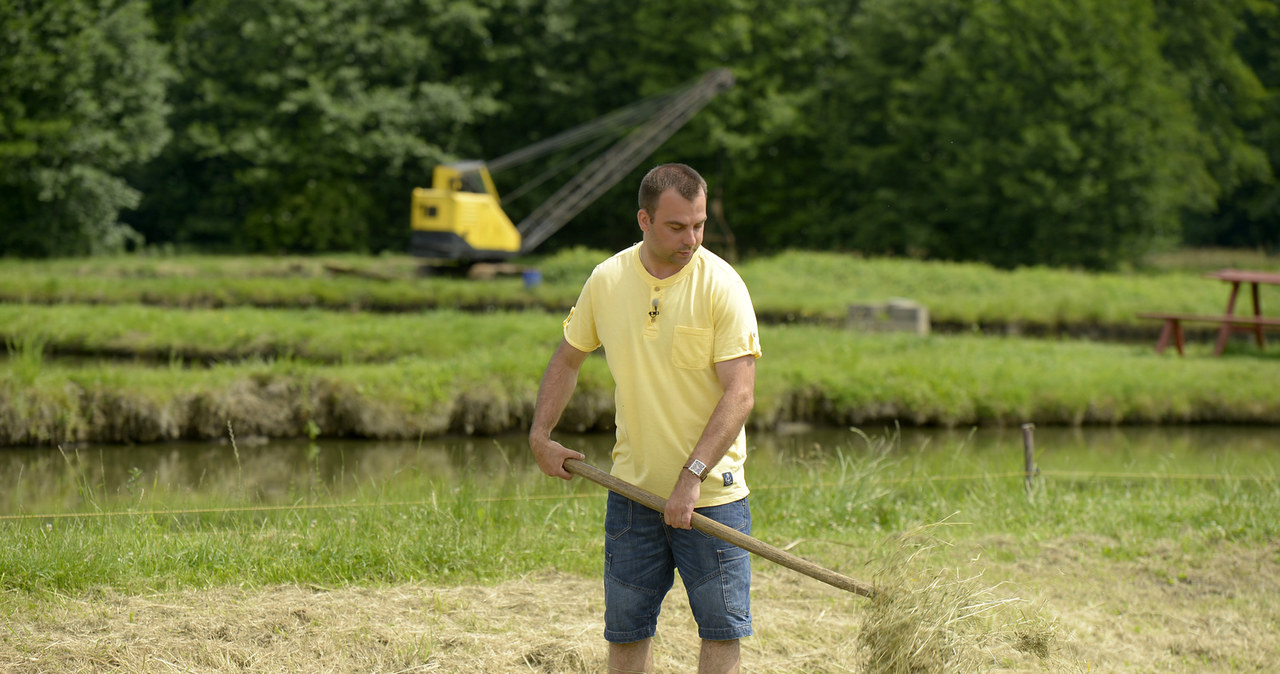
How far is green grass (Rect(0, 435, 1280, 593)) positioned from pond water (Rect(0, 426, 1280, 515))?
1.19 ft

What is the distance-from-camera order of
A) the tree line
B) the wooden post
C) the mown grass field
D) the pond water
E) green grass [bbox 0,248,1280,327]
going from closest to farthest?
the mown grass field → the wooden post → the pond water → green grass [bbox 0,248,1280,327] → the tree line

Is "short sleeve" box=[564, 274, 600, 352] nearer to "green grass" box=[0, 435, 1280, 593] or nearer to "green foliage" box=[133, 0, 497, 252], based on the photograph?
"green grass" box=[0, 435, 1280, 593]

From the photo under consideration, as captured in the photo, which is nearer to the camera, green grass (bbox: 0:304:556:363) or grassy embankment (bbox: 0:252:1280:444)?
grassy embankment (bbox: 0:252:1280:444)

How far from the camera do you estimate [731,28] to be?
3478 cm

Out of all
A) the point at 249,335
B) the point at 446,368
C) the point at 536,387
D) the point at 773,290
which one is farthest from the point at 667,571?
the point at 773,290

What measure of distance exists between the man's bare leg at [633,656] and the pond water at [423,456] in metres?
3.71

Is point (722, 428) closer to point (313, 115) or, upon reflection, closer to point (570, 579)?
point (570, 579)

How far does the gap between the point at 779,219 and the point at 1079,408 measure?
25422mm

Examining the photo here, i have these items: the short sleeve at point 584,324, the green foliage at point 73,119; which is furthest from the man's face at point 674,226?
the green foliage at point 73,119

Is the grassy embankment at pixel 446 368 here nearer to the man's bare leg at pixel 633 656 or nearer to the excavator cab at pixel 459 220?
the excavator cab at pixel 459 220

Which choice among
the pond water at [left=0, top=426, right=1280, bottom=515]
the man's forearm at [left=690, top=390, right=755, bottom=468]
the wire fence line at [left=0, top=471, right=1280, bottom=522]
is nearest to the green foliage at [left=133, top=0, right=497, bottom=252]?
the pond water at [left=0, top=426, right=1280, bottom=515]

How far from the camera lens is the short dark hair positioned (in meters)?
3.44

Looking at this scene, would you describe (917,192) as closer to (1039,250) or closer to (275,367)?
(1039,250)

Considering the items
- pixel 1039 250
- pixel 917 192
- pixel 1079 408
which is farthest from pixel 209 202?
pixel 1079 408
